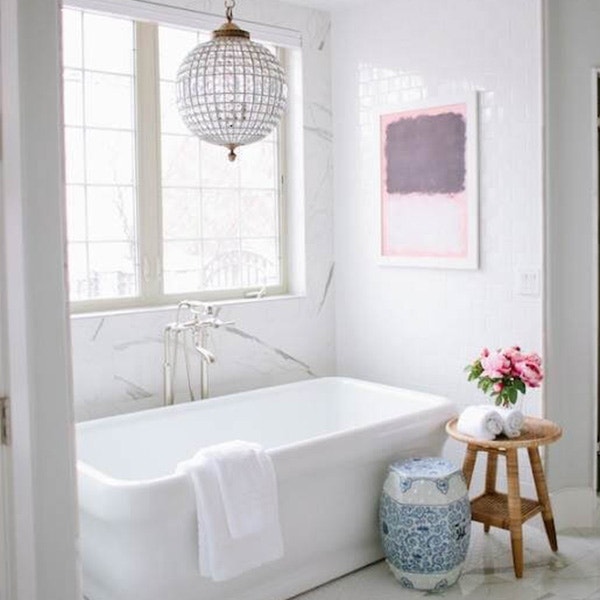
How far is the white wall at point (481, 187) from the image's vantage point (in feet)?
13.1

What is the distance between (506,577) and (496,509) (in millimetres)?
309

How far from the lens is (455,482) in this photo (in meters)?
3.39

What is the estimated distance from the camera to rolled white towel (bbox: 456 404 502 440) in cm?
352

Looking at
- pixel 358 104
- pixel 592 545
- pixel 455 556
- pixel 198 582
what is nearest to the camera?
pixel 198 582

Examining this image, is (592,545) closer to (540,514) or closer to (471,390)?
(540,514)

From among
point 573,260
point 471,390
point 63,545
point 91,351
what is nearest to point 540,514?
point 471,390

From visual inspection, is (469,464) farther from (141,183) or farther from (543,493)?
(141,183)

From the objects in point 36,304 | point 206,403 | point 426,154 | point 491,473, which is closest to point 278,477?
point 206,403

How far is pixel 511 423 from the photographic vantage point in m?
3.54

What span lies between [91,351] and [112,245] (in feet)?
1.91

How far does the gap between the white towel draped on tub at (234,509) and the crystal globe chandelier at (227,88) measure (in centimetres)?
118

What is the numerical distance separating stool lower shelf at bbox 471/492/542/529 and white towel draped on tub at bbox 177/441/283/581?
1.01m

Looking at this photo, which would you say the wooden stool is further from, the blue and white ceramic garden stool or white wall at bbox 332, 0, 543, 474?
white wall at bbox 332, 0, 543, 474

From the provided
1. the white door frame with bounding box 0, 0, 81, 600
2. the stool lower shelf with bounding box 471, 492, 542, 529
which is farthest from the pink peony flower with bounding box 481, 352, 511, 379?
the white door frame with bounding box 0, 0, 81, 600
